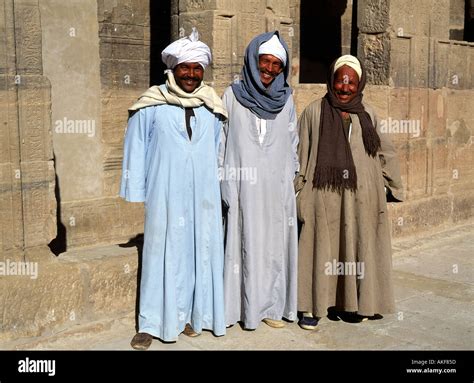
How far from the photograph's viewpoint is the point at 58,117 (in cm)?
708

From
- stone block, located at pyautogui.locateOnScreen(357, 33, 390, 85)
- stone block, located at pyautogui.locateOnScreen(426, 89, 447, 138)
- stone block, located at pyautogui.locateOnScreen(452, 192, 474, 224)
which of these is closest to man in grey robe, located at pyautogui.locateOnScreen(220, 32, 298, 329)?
stone block, located at pyautogui.locateOnScreen(357, 33, 390, 85)

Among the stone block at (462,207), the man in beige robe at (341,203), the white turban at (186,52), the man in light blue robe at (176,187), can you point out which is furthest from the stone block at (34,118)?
the stone block at (462,207)

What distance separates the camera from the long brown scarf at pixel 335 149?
4402mm

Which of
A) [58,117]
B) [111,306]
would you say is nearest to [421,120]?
[58,117]

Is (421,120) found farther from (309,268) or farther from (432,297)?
(309,268)

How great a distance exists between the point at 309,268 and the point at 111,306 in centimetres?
135

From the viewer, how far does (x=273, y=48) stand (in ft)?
13.7

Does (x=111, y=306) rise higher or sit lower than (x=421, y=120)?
lower

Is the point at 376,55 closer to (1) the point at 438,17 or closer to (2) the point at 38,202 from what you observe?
(1) the point at 438,17

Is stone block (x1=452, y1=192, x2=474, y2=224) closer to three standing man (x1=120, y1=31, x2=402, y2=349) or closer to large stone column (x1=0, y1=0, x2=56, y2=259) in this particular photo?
three standing man (x1=120, y1=31, x2=402, y2=349)
